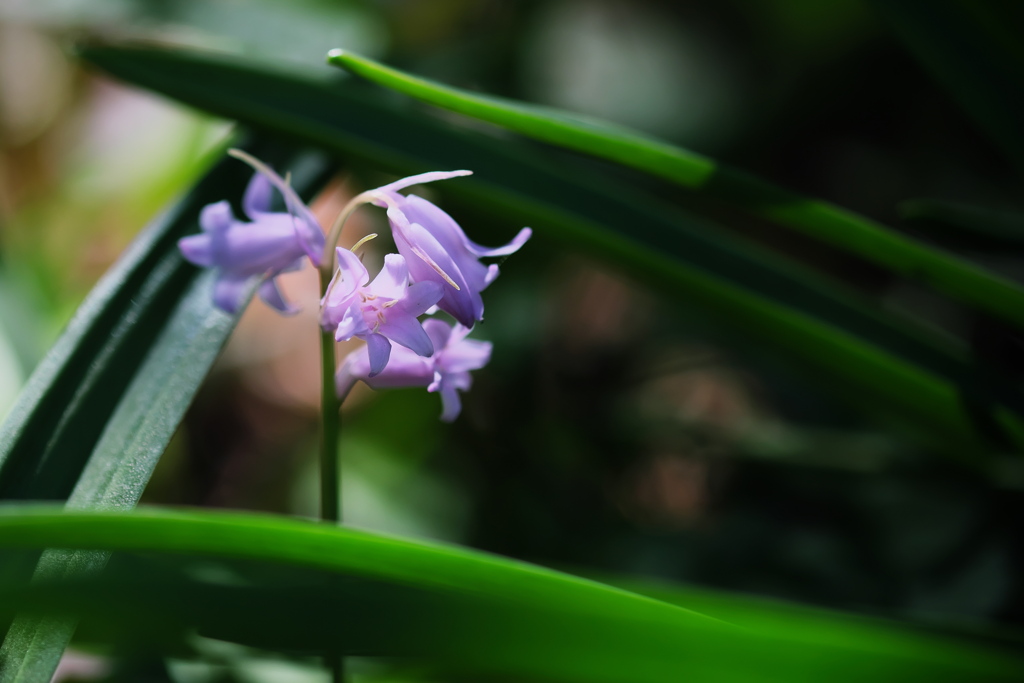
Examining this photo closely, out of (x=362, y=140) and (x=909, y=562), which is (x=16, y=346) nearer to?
(x=362, y=140)

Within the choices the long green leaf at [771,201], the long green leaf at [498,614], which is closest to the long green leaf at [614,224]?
the long green leaf at [771,201]

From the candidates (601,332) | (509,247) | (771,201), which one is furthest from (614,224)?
(601,332)

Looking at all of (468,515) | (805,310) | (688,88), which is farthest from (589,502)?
(688,88)

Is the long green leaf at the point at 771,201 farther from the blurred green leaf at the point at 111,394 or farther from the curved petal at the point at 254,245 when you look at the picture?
the blurred green leaf at the point at 111,394

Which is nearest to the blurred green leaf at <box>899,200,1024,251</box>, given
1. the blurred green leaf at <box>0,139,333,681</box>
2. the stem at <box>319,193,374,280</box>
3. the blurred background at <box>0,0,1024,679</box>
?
the blurred background at <box>0,0,1024,679</box>

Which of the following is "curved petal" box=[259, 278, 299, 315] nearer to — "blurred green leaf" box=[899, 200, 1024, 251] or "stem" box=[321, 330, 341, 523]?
"stem" box=[321, 330, 341, 523]

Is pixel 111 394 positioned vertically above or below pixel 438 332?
below

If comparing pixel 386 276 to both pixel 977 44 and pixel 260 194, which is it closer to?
pixel 260 194
